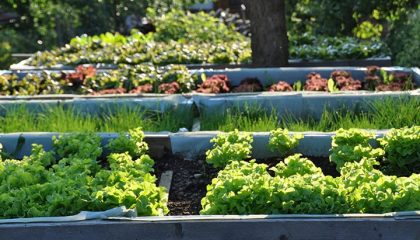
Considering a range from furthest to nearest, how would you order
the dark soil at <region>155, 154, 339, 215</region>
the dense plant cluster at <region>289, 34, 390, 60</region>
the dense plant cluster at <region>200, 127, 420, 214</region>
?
the dense plant cluster at <region>289, 34, 390, 60</region> < the dark soil at <region>155, 154, 339, 215</region> < the dense plant cluster at <region>200, 127, 420, 214</region>

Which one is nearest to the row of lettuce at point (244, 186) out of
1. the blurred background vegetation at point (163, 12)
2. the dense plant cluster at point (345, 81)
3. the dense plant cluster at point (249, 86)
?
the dense plant cluster at point (345, 81)

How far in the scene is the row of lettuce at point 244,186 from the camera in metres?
3.62

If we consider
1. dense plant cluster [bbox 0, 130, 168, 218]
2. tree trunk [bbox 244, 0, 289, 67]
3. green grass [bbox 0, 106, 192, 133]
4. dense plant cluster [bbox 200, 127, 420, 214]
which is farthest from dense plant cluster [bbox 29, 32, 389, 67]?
dense plant cluster [bbox 200, 127, 420, 214]

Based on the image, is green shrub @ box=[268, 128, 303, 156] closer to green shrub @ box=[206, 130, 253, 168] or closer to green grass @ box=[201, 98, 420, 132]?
green shrub @ box=[206, 130, 253, 168]

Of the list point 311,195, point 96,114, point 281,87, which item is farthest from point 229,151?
point 281,87

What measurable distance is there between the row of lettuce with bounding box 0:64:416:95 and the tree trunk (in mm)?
952

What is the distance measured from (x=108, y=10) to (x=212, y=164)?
15.4 m

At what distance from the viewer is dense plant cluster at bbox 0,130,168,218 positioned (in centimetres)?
376

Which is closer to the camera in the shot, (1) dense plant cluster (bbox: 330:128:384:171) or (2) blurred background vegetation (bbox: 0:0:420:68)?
(1) dense plant cluster (bbox: 330:128:384:171)

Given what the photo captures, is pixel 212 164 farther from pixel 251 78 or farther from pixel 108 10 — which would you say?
pixel 108 10

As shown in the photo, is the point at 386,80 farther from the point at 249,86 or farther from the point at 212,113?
the point at 212,113

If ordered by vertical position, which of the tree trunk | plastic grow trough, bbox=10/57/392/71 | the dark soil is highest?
the tree trunk

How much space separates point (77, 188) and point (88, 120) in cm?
195

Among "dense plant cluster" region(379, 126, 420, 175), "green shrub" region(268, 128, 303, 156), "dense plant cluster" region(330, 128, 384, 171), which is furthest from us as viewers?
"green shrub" region(268, 128, 303, 156)
